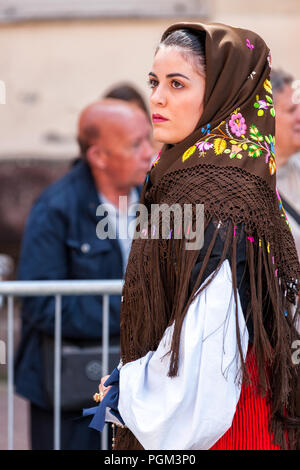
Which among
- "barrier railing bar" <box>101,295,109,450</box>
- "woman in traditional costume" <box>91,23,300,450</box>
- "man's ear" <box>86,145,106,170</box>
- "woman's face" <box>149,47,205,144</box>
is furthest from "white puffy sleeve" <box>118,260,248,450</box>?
"man's ear" <box>86,145,106,170</box>

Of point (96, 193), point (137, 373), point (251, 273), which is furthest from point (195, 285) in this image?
point (96, 193)

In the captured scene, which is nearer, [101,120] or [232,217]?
[232,217]

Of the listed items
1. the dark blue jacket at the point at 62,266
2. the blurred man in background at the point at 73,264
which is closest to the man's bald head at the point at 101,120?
the blurred man in background at the point at 73,264

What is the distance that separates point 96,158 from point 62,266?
65 centimetres

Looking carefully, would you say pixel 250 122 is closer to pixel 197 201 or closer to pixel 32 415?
pixel 197 201

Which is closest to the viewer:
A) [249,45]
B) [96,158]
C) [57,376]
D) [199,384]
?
[199,384]

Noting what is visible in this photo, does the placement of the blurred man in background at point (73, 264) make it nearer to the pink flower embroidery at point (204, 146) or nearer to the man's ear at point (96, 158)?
the man's ear at point (96, 158)

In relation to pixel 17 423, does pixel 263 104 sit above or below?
above

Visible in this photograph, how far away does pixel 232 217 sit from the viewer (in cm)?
157

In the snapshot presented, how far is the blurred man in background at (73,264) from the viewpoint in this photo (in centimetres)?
307

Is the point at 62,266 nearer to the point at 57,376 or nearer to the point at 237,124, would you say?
the point at 57,376

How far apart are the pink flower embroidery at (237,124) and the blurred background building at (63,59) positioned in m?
3.48

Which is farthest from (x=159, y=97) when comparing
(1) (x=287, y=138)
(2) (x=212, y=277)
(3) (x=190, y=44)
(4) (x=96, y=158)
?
(4) (x=96, y=158)

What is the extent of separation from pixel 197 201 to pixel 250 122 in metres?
0.26
